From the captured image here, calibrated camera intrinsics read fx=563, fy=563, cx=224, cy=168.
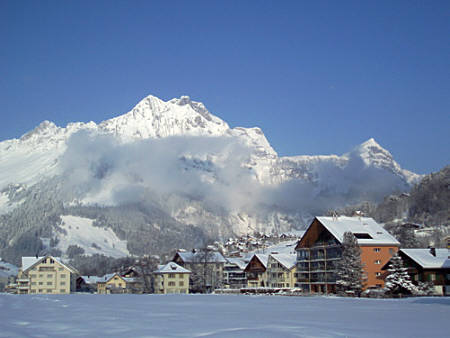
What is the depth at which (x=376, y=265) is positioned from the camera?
96.4m

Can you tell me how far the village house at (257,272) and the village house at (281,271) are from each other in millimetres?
3608

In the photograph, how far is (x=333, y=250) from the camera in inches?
3959

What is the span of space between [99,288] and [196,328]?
13634 centimetres

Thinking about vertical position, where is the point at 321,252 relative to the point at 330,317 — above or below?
above

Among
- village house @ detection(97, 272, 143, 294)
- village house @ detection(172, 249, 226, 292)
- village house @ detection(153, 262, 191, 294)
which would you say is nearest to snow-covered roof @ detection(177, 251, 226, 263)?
village house @ detection(172, 249, 226, 292)

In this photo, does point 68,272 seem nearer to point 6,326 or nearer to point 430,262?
point 430,262

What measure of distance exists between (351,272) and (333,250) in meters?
15.7

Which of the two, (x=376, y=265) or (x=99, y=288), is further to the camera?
(x=99, y=288)

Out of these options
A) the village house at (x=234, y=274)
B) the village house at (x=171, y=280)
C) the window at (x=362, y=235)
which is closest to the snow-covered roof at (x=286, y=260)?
the window at (x=362, y=235)

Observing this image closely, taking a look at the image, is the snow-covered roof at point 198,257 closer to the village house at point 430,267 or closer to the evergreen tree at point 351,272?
the evergreen tree at point 351,272

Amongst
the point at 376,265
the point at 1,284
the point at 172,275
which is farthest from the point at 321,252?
the point at 1,284

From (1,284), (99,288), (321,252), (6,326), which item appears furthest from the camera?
(1,284)

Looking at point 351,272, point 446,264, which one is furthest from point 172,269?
point 446,264

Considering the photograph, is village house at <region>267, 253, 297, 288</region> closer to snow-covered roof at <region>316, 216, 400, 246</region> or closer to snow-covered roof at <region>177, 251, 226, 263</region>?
snow-covered roof at <region>316, 216, 400, 246</region>
